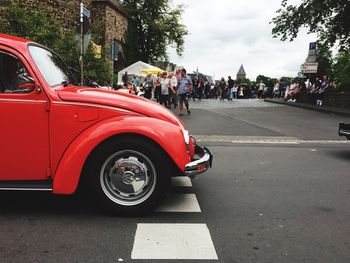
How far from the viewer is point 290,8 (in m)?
26.4

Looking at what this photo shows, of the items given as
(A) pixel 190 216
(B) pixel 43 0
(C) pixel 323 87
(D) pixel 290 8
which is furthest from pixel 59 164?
(B) pixel 43 0

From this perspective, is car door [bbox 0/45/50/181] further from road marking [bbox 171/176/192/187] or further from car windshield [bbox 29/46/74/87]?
road marking [bbox 171/176/192/187]

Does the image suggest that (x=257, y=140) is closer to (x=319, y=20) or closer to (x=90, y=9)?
(x=319, y=20)

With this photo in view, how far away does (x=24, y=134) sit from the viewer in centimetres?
437

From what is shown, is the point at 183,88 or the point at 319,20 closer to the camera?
the point at 183,88

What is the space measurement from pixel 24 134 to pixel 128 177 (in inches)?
43.5

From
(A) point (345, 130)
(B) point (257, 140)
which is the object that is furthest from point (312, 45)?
(A) point (345, 130)

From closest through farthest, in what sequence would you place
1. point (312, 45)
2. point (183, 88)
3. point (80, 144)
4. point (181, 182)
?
point (80, 144), point (181, 182), point (183, 88), point (312, 45)

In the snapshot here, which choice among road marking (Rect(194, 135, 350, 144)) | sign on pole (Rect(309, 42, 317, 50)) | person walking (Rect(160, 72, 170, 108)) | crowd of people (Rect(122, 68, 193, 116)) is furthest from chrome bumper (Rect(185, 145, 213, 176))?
sign on pole (Rect(309, 42, 317, 50))

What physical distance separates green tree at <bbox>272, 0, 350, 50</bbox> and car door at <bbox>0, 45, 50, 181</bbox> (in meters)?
22.2

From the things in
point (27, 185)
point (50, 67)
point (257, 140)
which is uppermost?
point (50, 67)

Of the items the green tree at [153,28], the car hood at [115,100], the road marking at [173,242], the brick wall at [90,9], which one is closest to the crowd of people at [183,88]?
the brick wall at [90,9]

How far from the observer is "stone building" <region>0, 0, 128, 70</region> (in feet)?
105

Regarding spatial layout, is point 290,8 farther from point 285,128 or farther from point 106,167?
point 106,167
